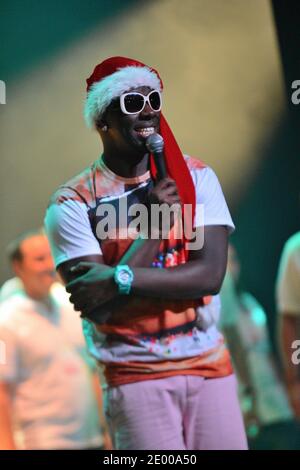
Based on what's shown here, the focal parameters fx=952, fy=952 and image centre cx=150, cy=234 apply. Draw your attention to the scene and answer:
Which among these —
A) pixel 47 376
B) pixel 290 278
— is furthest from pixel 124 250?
pixel 47 376

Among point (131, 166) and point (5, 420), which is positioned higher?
point (131, 166)

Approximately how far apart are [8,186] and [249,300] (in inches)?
58.4

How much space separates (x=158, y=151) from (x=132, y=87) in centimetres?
22

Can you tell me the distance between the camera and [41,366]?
417 cm

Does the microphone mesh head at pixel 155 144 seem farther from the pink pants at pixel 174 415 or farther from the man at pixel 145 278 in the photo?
the pink pants at pixel 174 415

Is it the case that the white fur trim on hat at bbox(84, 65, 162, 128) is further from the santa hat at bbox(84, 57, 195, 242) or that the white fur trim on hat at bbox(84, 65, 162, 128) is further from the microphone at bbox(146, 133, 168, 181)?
the microphone at bbox(146, 133, 168, 181)

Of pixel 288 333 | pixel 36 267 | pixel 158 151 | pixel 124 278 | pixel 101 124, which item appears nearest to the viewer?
pixel 124 278

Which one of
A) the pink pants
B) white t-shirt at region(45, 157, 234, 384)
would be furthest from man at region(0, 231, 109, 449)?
the pink pants

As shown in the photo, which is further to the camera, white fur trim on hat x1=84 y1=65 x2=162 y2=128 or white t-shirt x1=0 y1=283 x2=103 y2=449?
white t-shirt x1=0 y1=283 x2=103 y2=449

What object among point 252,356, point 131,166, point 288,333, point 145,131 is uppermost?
point 145,131

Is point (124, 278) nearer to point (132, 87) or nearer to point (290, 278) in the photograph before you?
point (132, 87)

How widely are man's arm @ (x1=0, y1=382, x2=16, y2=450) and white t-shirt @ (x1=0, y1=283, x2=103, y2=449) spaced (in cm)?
4

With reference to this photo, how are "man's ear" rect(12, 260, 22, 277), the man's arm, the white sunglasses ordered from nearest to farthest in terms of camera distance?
the white sunglasses → the man's arm → "man's ear" rect(12, 260, 22, 277)

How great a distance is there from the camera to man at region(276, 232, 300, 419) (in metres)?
3.88
